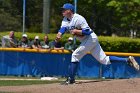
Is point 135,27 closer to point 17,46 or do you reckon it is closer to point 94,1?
point 94,1

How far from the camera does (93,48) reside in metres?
12.4

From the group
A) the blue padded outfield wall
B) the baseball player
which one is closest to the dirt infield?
the baseball player

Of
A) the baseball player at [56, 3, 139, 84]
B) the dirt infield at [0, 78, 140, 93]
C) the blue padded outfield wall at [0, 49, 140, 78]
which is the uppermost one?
the baseball player at [56, 3, 139, 84]

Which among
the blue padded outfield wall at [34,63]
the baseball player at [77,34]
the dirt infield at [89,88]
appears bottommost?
the blue padded outfield wall at [34,63]

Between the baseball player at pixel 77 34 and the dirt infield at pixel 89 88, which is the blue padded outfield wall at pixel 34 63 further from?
the dirt infield at pixel 89 88

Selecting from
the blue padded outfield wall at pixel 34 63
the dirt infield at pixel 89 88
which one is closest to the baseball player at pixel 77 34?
the dirt infield at pixel 89 88

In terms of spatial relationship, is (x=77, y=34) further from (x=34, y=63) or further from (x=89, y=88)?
(x=34, y=63)

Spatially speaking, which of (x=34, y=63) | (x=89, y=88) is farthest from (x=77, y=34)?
(x=34, y=63)

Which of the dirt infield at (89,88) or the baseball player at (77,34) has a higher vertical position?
the baseball player at (77,34)

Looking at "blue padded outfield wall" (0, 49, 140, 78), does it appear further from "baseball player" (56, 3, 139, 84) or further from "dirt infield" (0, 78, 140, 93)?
"dirt infield" (0, 78, 140, 93)

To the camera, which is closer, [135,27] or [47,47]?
→ [47,47]

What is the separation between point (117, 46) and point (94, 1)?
39.6 feet

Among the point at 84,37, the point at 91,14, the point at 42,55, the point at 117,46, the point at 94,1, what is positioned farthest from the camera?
the point at 91,14

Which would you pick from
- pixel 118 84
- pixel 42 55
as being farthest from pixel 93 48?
pixel 42 55
